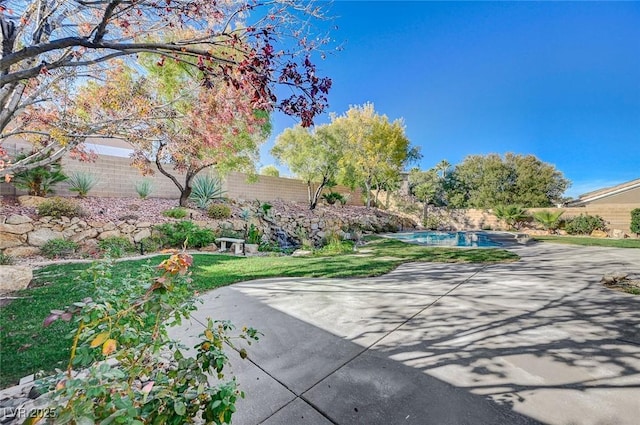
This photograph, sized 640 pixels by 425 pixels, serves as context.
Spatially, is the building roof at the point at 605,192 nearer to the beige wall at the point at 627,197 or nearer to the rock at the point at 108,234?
the beige wall at the point at 627,197

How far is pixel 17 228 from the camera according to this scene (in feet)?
19.3

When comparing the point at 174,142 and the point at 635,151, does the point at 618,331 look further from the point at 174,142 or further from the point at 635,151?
the point at 635,151

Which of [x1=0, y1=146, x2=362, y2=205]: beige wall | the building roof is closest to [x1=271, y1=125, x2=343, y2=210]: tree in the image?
[x1=0, y1=146, x2=362, y2=205]: beige wall

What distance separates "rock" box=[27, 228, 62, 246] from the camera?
6012 mm

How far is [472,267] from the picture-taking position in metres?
5.36

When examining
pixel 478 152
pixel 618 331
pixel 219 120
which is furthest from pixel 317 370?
pixel 478 152

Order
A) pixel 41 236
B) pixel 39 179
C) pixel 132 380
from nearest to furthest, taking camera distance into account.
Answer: pixel 132 380, pixel 41 236, pixel 39 179

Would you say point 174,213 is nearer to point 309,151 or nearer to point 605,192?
point 309,151

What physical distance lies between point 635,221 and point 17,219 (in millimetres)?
23115

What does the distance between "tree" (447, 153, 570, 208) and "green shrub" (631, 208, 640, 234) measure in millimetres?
7177

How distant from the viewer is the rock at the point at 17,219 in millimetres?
5871

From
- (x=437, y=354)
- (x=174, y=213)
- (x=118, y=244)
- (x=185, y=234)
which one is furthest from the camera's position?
(x=174, y=213)

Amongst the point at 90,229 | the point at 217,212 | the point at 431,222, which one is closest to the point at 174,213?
the point at 217,212

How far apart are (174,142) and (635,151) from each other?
27.7m
